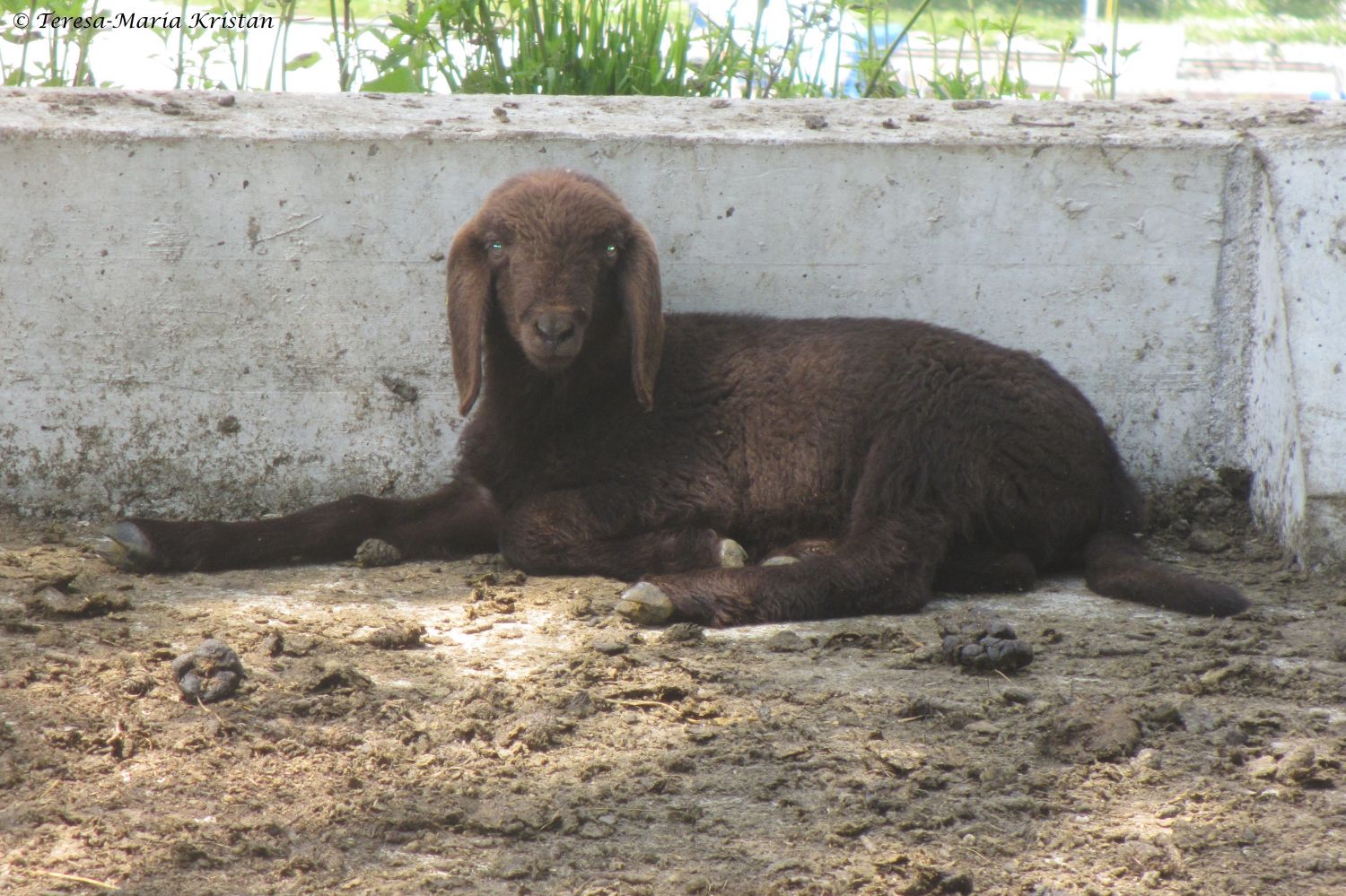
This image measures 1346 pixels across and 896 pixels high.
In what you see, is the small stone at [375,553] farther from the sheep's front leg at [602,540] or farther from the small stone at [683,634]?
the small stone at [683,634]

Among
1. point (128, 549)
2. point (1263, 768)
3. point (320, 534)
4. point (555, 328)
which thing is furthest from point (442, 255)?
point (1263, 768)

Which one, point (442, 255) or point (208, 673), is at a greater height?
point (442, 255)

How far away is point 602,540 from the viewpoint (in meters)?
4.24

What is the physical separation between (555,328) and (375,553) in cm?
99

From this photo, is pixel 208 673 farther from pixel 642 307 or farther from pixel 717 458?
pixel 717 458

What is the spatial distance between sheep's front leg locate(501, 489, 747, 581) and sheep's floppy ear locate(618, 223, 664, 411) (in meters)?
0.36

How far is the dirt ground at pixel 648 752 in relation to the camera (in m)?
2.38

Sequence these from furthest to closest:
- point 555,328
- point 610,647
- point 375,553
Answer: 1. point 375,553
2. point 555,328
3. point 610,647

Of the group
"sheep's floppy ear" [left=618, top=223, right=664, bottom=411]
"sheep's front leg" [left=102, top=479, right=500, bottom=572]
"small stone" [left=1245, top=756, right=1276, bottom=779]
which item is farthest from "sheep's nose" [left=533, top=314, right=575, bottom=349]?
"small stone" [left=1245, top=756, right=1276, bottom=779]

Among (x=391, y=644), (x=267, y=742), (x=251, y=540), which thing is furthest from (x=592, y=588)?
(x=267, y=742)

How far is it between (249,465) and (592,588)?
4.79ft

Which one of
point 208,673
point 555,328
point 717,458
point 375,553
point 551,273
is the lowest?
point 375,553

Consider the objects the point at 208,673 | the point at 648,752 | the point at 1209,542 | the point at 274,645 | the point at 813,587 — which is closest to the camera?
the point at 648,752

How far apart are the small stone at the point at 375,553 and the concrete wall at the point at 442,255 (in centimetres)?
48
